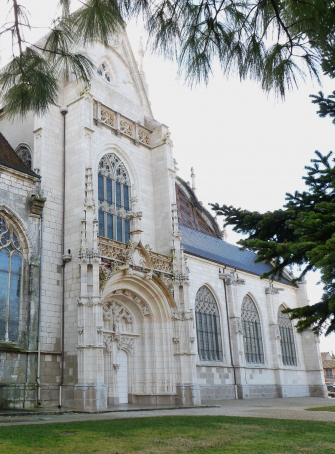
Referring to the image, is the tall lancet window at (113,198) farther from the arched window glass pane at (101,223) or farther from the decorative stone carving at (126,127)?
the decorative stone carving at (126,127)

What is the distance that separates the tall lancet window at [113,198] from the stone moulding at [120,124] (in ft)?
4.77

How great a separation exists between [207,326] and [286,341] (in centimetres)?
998

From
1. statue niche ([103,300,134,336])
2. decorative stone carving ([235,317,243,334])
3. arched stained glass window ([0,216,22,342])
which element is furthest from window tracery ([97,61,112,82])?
decorative stone carving ([235,317,243,334])

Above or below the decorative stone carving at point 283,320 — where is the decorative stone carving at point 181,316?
below

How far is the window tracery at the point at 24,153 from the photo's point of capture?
21.3 m

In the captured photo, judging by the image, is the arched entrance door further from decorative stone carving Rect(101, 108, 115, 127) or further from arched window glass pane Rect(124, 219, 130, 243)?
decorative stone carving Rect(101, 108, 115, 127)

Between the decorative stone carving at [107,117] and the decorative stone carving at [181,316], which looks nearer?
the decorative stone carving at [181,316]

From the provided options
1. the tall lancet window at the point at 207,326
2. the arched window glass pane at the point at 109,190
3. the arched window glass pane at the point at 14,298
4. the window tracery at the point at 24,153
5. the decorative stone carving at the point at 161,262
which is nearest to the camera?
the arched window glass pane at the point at 14,298

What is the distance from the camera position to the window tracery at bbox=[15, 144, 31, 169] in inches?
838

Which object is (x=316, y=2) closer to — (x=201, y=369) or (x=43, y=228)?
(x=43, y=228)

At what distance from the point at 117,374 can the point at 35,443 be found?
13.2 meters

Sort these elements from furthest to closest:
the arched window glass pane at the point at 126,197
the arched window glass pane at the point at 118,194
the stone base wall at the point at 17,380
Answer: the arched window glass pane at the point at 126,197, the arched window glass pane at the point at 118,194, the stone base wall at the point at 17,380

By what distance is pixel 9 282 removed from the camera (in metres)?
17.3

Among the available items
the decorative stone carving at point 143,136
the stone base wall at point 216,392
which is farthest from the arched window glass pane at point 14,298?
the stone base wall at point 216,392
